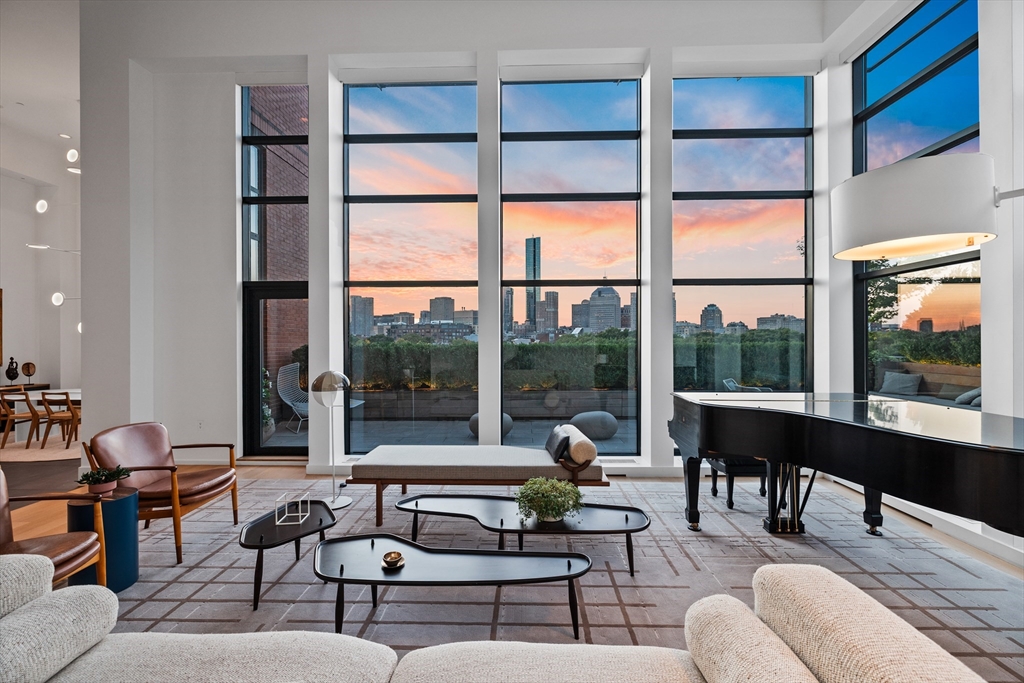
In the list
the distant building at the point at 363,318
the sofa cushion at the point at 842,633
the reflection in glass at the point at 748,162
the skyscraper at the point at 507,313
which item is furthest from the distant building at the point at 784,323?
the sofa cushion at the point at 842,633

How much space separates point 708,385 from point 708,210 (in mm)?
2041

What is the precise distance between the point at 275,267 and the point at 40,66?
4209 mm

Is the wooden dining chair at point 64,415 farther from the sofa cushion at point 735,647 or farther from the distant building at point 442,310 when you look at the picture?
the sofa cushion at point 735,647

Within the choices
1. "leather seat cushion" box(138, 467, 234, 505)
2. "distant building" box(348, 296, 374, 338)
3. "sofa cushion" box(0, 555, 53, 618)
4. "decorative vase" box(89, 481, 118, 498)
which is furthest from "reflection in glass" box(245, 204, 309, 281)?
"sofa cushion" box(0, 555, 53, 618)

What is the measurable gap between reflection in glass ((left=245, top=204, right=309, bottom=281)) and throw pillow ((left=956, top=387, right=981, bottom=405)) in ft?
21.6

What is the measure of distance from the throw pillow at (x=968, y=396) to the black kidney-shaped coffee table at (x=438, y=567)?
365 cm

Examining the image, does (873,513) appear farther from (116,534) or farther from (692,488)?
(116,534)

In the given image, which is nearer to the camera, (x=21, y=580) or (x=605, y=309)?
(x=21, y=580)

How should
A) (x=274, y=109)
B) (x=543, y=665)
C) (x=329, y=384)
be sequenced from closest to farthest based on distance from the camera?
(x=543, y=665)
(x=329, y=384)
(x=274, y=109)

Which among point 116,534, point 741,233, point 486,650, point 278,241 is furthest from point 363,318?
point 486,650

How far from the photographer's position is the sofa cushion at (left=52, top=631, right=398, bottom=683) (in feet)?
4.43

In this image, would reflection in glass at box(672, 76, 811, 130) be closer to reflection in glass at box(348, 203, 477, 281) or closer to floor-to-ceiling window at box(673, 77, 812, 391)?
floor-to-ceiling window at box(673, 77, 812, 391)

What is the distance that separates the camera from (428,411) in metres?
5.80

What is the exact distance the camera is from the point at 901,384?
457 cm
